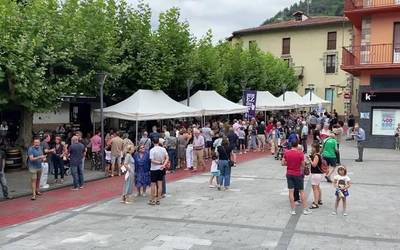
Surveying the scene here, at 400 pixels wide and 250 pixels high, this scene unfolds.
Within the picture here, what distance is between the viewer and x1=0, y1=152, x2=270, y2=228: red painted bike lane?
11.6 metres

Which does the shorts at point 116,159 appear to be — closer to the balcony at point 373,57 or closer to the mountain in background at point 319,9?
the balcony at point 373,57

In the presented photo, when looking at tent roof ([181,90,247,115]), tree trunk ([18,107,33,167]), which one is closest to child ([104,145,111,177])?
tree trunk ([18,107,33,167])

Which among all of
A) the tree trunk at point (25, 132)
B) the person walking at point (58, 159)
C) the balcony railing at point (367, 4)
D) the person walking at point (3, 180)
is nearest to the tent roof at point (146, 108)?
the tree trunk at point (25, 132)

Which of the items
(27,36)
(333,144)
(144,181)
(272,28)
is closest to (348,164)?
(333,144)

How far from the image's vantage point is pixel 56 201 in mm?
13195

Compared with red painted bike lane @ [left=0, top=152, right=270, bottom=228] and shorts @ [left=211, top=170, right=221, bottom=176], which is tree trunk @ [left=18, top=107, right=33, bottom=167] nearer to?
red painted bike lane @ [left=0, top=152, right=270, bottom=228]

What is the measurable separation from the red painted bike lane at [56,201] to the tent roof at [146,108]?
341 cm

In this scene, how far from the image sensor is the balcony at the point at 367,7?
2550 centimetres

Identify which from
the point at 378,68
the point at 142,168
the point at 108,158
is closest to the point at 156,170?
the point at 142,168

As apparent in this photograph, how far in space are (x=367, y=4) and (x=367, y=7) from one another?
0.30 metres

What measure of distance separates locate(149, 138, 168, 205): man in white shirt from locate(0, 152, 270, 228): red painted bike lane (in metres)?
1.86

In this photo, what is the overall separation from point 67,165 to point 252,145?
445 inches

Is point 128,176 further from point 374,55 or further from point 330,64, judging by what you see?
point 330,64

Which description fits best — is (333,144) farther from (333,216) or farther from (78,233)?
(78,233)
